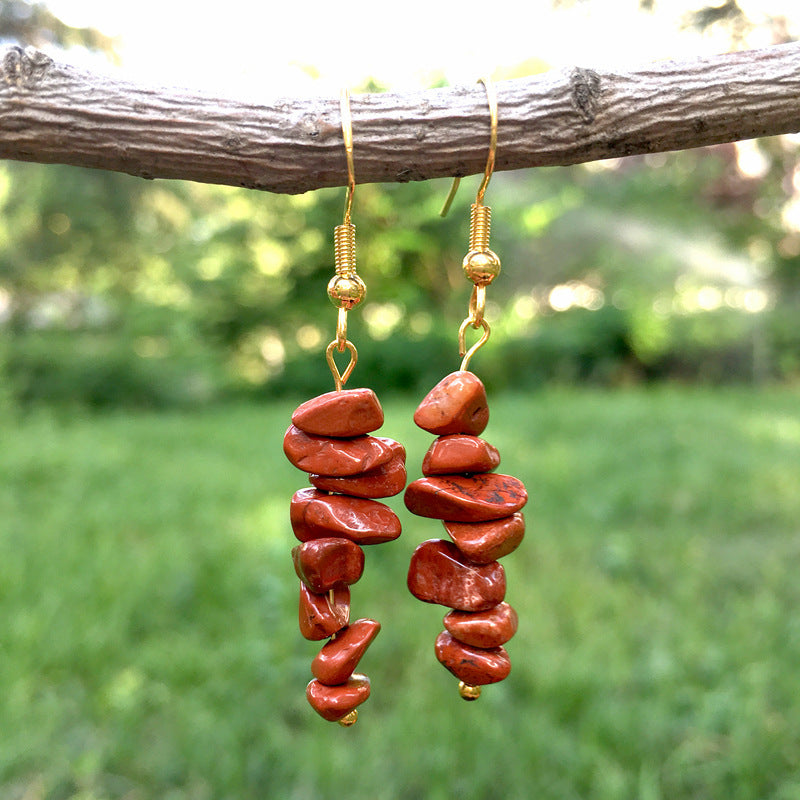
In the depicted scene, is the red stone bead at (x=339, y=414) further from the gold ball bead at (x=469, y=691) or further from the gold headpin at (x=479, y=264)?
the gold ball bead at (x=469, y=691)

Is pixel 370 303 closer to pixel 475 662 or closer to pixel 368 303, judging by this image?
pixel 368 303

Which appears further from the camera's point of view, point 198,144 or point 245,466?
point 245,466

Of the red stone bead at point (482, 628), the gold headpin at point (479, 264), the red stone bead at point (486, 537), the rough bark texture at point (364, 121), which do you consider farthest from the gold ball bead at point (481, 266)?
the red stone bead at point (482, 628)

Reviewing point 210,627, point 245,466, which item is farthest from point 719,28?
point 245,466

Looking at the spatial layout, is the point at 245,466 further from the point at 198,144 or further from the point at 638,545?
the point at 198,144

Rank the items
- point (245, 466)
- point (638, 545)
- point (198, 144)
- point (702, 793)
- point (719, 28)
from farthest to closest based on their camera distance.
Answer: point (245, 466), point (638, 545), point (719, 28), point (702, 793), point (198, 144)

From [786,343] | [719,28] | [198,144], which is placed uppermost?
[719,28]

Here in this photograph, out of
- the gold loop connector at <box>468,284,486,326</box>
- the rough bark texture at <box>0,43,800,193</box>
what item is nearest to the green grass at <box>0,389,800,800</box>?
the gold loop connector at <box>468,284,486,326</box>

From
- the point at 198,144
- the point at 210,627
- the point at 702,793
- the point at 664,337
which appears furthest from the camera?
the point at 664,337
